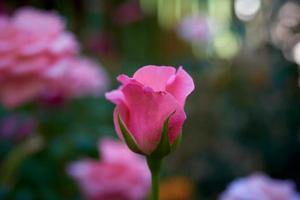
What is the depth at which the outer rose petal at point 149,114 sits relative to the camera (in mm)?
433

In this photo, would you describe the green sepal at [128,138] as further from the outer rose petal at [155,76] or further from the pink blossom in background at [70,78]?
the pink blossom in background at [70,78]

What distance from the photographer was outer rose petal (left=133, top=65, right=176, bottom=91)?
44cm

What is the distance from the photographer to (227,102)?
1763 mm

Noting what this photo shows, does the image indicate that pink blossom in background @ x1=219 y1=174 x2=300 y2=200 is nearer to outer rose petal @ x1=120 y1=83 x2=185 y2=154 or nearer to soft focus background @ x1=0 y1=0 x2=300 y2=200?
outer rose petal @ x1=120 y1=83 x2=185 y2=154

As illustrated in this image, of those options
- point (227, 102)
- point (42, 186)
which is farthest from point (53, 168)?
point (227, 102)

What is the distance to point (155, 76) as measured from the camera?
438 millimetres

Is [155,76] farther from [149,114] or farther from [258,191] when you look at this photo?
[258,191]

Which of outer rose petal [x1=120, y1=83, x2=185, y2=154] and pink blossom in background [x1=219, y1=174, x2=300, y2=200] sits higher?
outer rose petal [x1=120, y1=83, x2=185, y2=154]

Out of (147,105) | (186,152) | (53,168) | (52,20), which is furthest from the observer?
(186,152)

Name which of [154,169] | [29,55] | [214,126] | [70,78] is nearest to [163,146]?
[154,169]

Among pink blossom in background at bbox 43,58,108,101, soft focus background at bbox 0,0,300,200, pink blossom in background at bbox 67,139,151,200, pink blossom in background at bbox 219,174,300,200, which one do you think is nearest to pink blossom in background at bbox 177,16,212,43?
soft focus background at bbox 0,0,300,200

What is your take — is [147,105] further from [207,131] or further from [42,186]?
[207,131]

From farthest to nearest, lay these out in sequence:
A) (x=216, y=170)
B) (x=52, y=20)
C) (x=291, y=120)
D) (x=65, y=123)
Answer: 1. (x=216, y=170)
2. (x=291, y=120)
3. (x=65, y=123)
4. (x=52, y=20)

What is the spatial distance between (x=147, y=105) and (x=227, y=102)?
1337 mm
